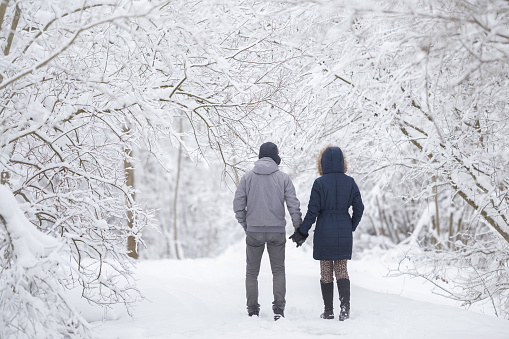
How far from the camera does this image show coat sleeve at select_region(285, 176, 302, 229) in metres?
5.25

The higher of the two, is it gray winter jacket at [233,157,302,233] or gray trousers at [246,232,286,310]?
gray winter jacket at [233,157,302,233]

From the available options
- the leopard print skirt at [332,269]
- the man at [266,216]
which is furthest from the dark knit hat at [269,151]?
the leopard print skirt at [332,269]

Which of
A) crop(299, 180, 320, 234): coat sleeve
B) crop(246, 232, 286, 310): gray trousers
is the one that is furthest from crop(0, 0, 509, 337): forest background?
crop(246, 232, 286, 310): gray trousers

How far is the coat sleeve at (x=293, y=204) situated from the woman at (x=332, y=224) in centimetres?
8

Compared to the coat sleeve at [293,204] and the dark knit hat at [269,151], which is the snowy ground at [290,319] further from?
the dark knit hat at [269,151]

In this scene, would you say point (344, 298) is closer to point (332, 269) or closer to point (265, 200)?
point (332, 269)

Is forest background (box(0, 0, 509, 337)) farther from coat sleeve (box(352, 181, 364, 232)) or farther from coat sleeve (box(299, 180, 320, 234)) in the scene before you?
coat sleeve (box(299, 180, 320, 234))

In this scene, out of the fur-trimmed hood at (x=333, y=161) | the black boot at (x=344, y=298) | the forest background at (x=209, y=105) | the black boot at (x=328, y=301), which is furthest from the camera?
the fur-trimmed hood at (x=333, y=161)

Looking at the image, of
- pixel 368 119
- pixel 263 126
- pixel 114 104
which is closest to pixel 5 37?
pixel 114 104

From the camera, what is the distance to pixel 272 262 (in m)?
5.32

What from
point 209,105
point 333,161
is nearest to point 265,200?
point 333,161

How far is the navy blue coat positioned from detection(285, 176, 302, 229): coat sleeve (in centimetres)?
8

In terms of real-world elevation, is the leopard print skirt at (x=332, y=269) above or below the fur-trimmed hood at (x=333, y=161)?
below

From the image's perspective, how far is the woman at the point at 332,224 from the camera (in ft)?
17.0
